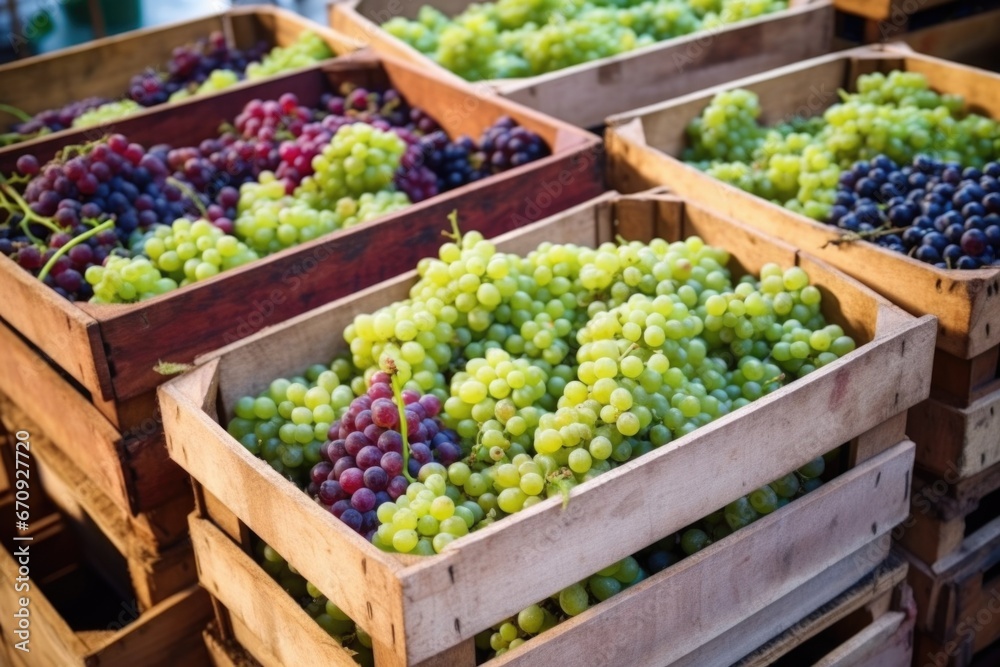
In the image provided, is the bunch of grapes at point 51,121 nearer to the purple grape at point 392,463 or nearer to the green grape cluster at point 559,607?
the purple grape at point 392,463

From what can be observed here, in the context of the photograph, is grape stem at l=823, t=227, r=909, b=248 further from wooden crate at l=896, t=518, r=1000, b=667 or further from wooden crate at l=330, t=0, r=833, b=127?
wooden crate at l=330, t=0, r=833, b=127

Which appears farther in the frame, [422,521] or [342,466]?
[342,466]

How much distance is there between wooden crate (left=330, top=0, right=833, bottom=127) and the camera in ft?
8.81

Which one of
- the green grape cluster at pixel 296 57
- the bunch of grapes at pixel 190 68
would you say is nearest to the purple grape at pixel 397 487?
the green grape cluster at pixel 296 57

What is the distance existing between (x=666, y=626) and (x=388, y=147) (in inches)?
49.8

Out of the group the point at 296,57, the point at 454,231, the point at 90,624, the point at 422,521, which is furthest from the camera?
the point at 296,57

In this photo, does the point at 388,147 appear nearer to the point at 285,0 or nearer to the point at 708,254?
the point at 708,254

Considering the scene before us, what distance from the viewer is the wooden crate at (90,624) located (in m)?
1.81

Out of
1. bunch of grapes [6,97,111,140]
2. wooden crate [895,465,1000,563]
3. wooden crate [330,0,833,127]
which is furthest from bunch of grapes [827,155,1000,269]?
bunch of grapes [6,97,111,140]

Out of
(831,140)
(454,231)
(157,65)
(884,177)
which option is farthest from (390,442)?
(157,65)

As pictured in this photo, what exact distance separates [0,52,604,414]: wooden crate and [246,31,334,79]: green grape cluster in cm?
47

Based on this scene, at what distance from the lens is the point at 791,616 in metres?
1.71

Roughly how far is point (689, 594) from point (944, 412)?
2.24 ft

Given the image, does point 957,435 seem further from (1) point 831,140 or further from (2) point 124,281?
(2) point 124,281
